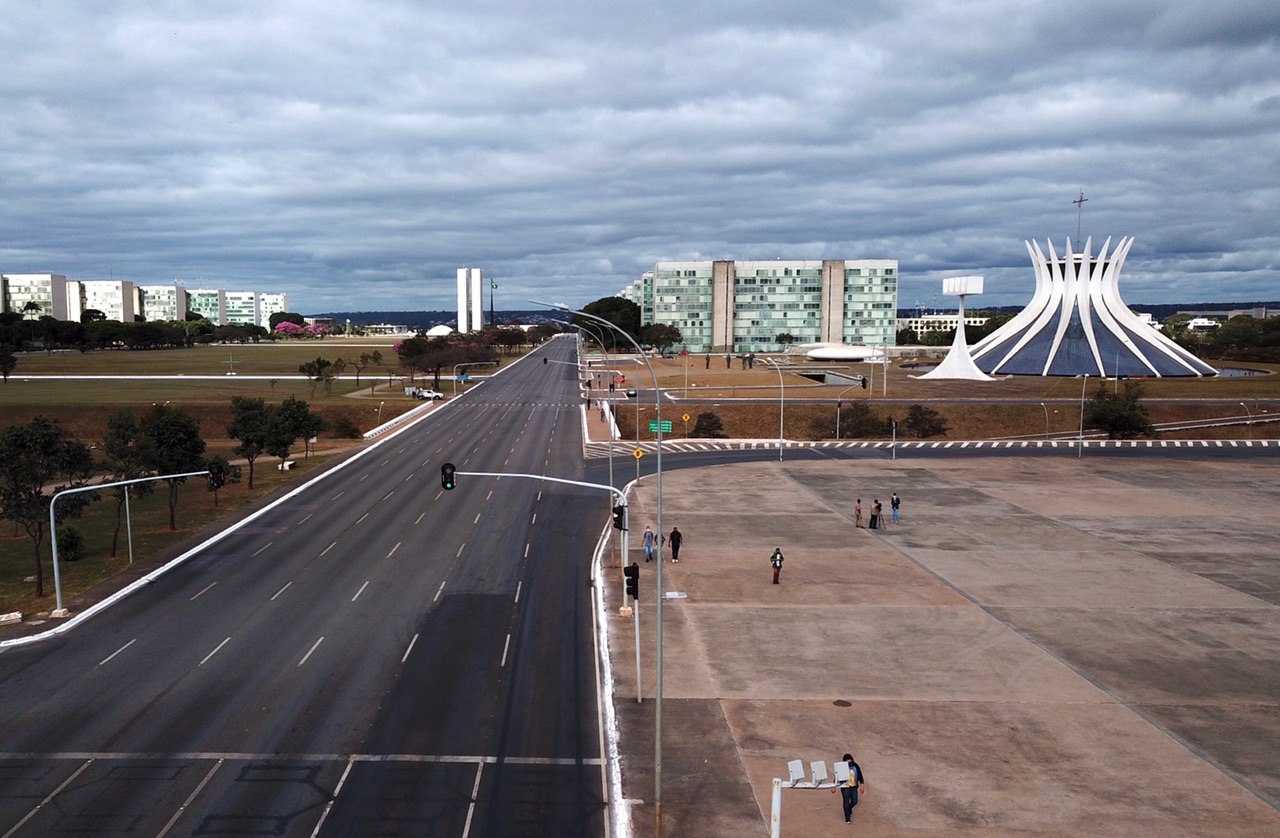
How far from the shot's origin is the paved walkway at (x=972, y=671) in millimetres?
17953

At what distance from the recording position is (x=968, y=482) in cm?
5653

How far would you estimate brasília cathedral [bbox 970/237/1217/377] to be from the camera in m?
117

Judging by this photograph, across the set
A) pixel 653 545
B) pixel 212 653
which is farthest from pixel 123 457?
pixel 653 545

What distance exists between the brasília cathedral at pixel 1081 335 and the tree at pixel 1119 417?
117 feet

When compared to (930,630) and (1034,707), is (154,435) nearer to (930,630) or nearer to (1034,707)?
(930,630)

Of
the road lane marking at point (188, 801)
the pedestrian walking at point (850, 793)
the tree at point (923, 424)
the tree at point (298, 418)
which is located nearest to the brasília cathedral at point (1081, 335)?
the tree at point (923, 424)

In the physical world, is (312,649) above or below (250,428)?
below

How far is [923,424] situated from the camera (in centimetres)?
8444

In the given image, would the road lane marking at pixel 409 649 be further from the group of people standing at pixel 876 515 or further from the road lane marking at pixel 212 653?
the group of people standing at pixel 876 515

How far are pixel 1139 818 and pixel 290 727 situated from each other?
19.0 m

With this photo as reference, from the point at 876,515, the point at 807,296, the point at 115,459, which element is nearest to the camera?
the point at 115,459

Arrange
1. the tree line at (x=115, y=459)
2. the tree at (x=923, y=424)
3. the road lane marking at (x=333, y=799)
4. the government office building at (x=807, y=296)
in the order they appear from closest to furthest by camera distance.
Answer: the road lane marking at (x=333, y=799), the tree line at (x=115, y=459), the tree at (x=923, y=424), the government office building at (x=807, y=296)

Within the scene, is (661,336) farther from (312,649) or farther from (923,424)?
(312,649)

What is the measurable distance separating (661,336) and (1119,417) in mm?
110144
